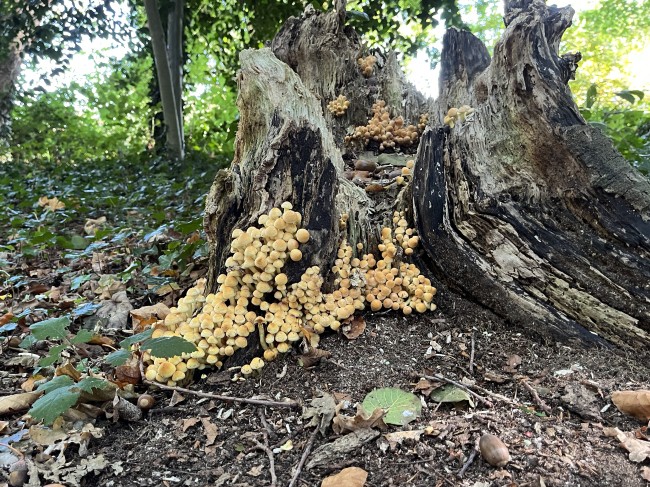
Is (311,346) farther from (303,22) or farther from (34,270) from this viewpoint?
(303,22)

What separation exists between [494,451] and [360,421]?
1.56 feet

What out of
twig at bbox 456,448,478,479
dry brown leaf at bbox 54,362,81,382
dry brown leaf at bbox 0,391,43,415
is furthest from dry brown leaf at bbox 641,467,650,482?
dry brown leaf at bbox 0,391,43,415

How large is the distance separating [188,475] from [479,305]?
1.63 meters

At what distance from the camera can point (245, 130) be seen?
10.1 ft

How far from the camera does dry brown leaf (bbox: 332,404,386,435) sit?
5.83ft

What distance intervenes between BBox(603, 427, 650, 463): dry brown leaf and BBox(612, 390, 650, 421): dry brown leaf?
4.7 inches

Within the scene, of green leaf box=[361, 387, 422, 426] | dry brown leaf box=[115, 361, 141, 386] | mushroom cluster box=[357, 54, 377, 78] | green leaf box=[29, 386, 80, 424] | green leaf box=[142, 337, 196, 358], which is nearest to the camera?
green leaf box=[29, 386, 80, 424]

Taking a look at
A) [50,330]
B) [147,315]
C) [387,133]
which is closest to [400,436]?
[50,330]

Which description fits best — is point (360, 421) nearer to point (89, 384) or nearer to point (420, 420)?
point (420, 420)

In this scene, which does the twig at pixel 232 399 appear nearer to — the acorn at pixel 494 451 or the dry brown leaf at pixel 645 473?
the acorn at pixel 494 451

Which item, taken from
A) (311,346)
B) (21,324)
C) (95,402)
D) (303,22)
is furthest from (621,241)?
(303,22)

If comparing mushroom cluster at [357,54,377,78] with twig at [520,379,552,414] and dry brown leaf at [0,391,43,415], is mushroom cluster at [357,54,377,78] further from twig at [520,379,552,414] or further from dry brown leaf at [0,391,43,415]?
dry brown leaf at [0,391,43,415]

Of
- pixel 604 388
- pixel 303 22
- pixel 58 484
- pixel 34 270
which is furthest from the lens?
pixel 303 22

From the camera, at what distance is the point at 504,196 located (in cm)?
252
